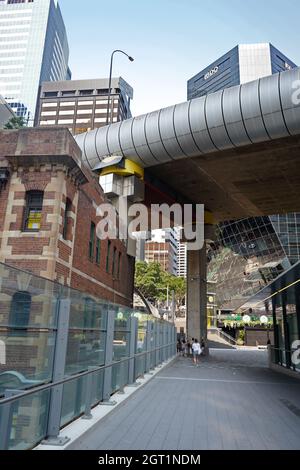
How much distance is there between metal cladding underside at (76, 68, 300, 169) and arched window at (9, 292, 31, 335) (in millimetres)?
14597

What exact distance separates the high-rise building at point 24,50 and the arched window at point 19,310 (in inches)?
6509

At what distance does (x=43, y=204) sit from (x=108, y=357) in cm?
824

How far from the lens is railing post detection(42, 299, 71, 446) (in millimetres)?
5184

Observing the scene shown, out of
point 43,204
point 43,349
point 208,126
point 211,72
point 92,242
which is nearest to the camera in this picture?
point 43,349

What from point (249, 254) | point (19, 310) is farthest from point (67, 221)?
point (249, 254)

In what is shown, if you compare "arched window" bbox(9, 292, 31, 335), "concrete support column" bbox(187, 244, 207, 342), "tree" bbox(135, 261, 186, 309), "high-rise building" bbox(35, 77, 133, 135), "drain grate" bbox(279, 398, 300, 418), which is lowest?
"drain grate" bbox(279, 398, 300, 418)

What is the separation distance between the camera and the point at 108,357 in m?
8.03

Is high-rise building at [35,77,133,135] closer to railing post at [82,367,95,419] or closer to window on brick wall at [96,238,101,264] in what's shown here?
window on brick wall at [96,238,101,264]

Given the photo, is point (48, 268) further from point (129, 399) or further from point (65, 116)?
point (65, 116)

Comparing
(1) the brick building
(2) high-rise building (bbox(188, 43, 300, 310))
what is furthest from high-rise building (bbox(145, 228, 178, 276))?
(1) the brick building

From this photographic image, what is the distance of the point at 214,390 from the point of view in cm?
1158

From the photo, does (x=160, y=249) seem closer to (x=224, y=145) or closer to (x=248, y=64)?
(x=248, y=64)

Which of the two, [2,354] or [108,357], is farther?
[108,357]
